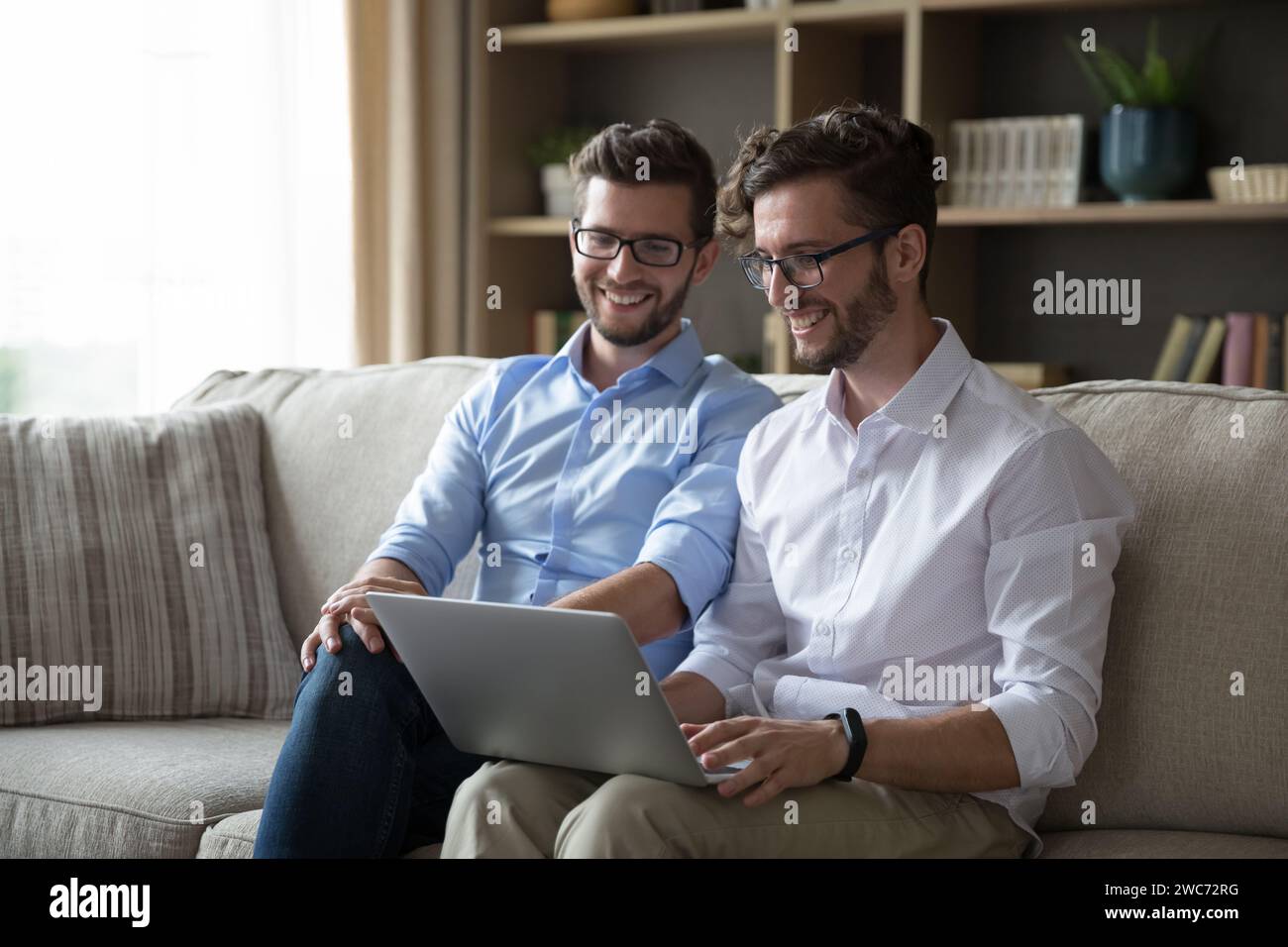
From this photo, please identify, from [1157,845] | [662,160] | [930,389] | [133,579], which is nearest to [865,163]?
[930,389]

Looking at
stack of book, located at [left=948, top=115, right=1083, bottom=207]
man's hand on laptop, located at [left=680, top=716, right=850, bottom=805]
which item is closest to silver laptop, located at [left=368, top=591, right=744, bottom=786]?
man's hand on laptop, located at [left=680, top=716, right=850, bottom=805]

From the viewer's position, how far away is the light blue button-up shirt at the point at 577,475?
6.34 feet

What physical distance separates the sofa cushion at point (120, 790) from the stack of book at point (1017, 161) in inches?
79.4

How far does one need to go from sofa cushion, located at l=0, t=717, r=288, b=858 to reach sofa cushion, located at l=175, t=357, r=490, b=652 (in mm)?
355

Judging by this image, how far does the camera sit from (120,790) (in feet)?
6.10

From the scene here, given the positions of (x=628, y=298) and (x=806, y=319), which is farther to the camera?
(x=628, y=298)

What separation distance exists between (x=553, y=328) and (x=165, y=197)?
3.18 feet

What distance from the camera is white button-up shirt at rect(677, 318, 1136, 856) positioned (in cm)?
150

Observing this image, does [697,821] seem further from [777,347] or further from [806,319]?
[777,347]

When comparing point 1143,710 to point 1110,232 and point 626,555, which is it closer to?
point 626,555

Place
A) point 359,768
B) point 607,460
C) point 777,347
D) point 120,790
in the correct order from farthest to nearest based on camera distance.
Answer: point 777,347
point 607,460
point 120,790
point 359,768

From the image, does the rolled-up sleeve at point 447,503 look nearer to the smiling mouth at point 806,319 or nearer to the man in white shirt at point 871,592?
the man in white shirt at point 871,592

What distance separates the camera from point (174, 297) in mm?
3400

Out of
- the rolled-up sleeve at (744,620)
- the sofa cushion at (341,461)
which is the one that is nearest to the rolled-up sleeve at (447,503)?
the sofa cushion at (341,461)
